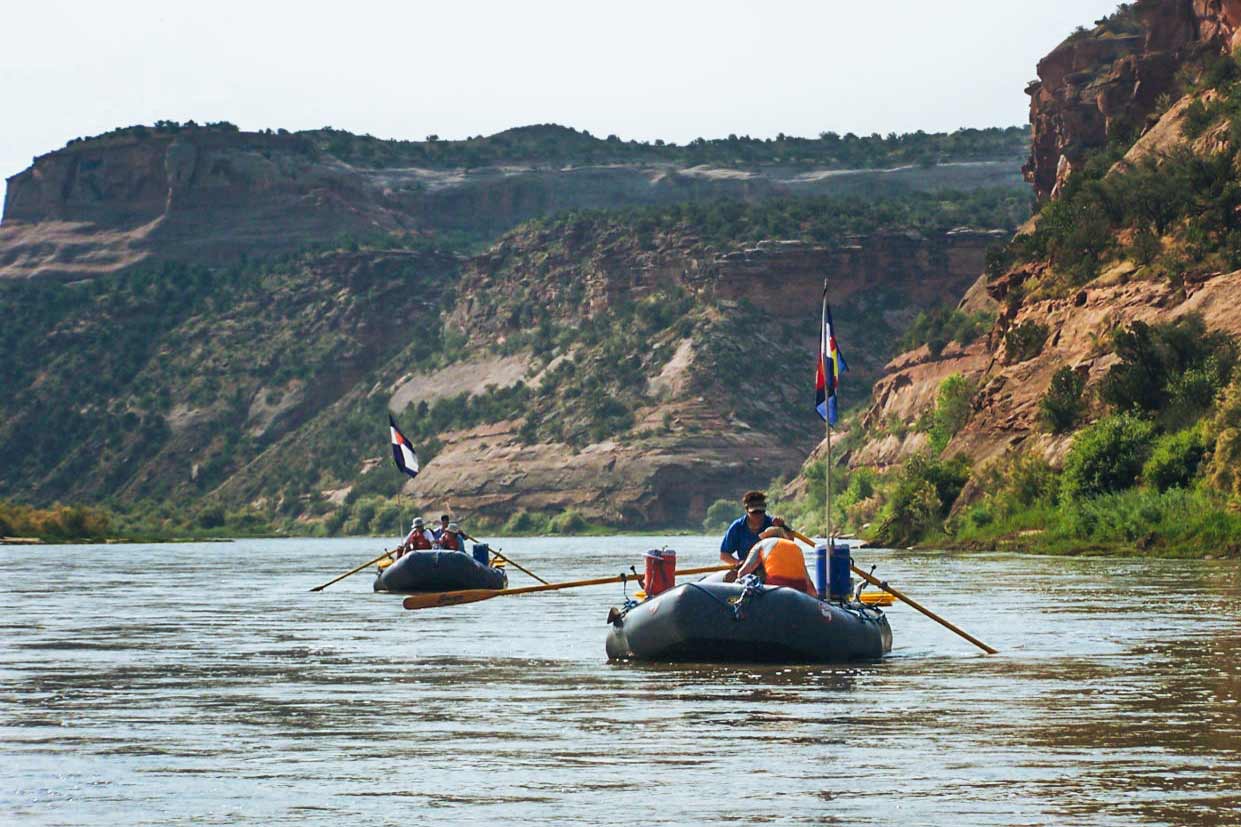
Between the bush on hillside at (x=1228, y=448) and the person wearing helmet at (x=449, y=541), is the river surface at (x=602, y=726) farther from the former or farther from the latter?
the bush on hillside at (x=1228, y=448)

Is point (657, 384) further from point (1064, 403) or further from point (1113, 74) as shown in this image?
point (1064, 403)

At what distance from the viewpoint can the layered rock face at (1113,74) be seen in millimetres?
96938

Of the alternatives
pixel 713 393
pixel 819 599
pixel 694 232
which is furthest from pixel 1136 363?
pixel 694 232

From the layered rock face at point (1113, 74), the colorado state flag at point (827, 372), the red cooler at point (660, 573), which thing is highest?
the layered rock face at point (1113, 74)

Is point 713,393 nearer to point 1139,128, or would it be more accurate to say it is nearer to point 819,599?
point 1139,128

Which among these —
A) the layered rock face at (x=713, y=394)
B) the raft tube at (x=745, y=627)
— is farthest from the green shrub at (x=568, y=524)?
the raft tube at (x=745, y=627)

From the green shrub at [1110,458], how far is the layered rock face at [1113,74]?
3029 cm

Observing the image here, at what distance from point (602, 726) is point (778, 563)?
633cm

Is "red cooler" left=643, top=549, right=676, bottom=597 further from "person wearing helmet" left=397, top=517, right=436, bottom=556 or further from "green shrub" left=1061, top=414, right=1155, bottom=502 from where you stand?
"green shrub" left=1061, top=414, right=1155, bottom=502

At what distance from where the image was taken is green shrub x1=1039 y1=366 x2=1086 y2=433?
73125 millimetres

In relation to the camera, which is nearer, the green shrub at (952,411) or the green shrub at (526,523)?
the green shrub at (952,411)

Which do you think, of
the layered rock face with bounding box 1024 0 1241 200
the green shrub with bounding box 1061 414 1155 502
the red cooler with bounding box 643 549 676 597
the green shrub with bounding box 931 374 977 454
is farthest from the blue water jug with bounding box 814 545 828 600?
the layered rock face with bounding box 1024 0 1241 200

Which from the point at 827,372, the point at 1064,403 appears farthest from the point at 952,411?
the point at 827,372

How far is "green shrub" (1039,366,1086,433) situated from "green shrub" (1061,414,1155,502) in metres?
5.88
